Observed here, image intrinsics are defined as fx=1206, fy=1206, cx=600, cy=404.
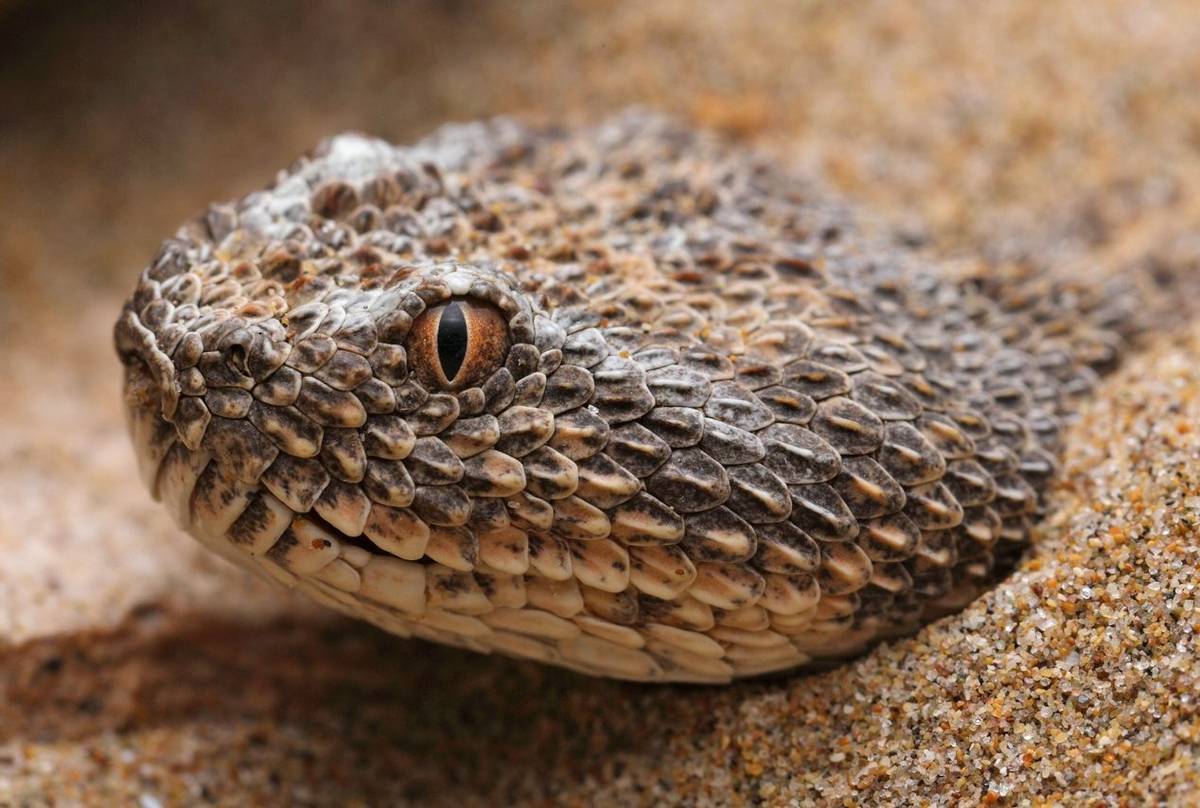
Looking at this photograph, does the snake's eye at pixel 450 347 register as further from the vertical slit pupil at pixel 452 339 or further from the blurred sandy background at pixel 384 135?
the blurred sandy background at pixel 384 135

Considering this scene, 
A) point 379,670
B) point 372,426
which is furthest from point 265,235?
point 379,670

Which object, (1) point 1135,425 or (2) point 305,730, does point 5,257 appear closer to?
(2) point 305,730

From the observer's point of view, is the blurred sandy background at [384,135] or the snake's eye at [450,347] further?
the blurred sandy background at [384,135]

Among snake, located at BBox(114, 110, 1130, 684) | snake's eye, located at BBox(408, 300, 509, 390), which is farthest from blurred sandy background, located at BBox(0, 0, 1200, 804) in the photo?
snake's eye, located at BBox(408, 300, 509, 390)

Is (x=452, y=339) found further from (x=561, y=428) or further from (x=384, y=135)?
(x=384, y=135)

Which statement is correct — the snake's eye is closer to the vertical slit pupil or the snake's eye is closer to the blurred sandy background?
the vertical slit pupil

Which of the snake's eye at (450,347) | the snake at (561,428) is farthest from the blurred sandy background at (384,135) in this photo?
the snake's eye at (450,347)

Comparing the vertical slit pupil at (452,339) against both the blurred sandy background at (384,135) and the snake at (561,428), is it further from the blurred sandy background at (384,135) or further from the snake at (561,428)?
the blurred sandy background at (384,135)

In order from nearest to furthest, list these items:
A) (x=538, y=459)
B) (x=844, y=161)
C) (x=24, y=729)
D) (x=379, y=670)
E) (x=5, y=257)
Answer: (x=538, y=459) → (x=24, y=729) → (x=379, y=670) → (x=844, y=161) → (x=5, y=257)
